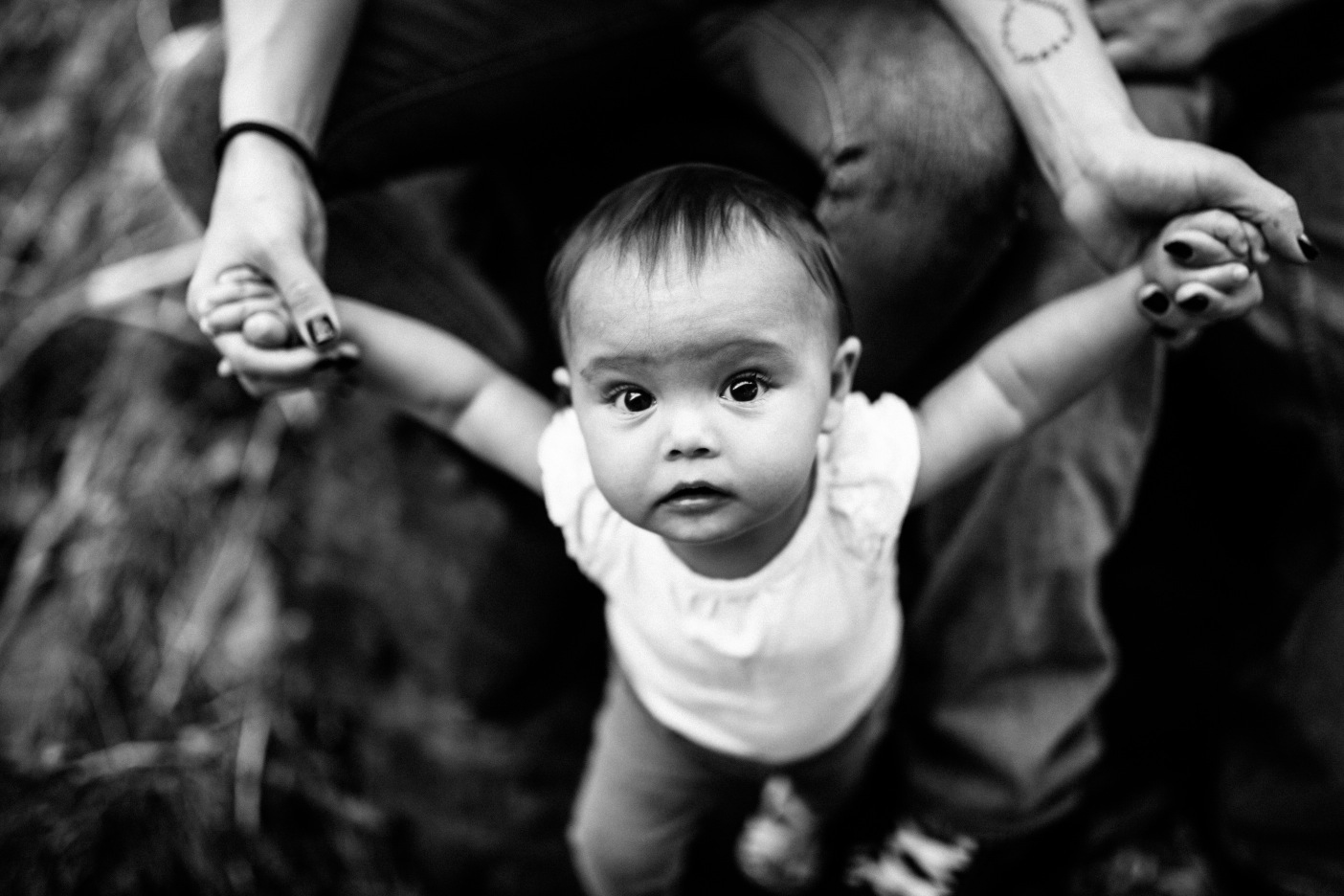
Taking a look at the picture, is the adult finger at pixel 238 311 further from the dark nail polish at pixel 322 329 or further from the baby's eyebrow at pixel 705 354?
the baby's eyebrow at pixel 705 354

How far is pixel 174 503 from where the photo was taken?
1.79 m

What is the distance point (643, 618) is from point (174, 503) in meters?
1.04

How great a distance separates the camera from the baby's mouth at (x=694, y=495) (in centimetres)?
87

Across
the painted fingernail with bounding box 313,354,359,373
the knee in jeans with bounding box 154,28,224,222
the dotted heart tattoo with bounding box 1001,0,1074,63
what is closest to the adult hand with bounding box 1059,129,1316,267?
the dotted heart tattoo with bounding box 1001,0,1074,63

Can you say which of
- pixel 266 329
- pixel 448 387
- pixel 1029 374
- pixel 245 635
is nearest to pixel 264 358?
pixel 266 329

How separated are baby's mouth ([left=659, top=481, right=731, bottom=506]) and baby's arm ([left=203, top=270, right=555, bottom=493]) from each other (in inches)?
9.3

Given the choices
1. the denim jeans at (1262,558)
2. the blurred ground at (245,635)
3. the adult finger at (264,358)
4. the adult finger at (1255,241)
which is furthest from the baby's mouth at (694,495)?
the denim jeans at (1262,558)

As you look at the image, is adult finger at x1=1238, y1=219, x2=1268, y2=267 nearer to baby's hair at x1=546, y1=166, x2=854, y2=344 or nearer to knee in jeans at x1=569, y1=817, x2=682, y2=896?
baby's hair at x1=546, y1=166, x2=854, y2=344

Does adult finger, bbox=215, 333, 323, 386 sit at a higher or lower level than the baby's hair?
lower

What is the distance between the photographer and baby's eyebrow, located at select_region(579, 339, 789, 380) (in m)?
0.85

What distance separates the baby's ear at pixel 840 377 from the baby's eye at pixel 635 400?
0.15 metres

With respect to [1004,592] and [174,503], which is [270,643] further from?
[1004,592]

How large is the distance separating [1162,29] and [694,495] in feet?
2.38

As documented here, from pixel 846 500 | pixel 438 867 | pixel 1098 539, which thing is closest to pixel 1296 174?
pixel 1098 539
